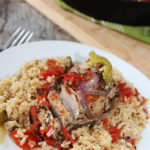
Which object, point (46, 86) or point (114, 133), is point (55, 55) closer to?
point (46, 86)

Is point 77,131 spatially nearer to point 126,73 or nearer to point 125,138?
point 125,138

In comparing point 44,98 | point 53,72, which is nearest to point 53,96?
point 44,98

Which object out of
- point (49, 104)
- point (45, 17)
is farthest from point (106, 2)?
point (49, 104)

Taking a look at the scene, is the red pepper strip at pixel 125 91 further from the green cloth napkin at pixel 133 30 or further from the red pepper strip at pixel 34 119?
the green cloth napkin at pixel 133 30

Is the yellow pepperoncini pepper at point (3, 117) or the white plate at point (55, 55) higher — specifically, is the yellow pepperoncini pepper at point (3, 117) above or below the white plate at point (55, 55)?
below

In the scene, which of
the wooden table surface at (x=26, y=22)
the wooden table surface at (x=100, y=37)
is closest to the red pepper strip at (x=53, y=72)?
the wooden table surface at (x=100, y=37)

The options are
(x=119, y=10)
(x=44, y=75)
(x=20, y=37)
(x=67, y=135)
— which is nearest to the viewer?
(x=67, y=135)
